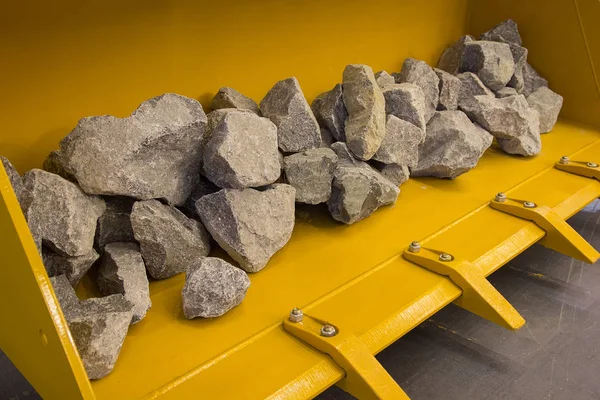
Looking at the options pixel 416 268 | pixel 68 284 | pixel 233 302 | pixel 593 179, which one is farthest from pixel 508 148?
pixel 68 284

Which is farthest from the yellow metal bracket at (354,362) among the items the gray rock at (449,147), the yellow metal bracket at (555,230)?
the gray rock at (449,147)

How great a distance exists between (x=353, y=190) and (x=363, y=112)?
0.21 metres

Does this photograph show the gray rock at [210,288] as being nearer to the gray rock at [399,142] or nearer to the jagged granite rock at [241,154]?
the jagged granite rock at [241,154]

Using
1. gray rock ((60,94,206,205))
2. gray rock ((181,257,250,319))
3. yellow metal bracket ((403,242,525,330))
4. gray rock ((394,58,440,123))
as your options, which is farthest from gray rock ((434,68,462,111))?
gray rock ((181,257,250,319))

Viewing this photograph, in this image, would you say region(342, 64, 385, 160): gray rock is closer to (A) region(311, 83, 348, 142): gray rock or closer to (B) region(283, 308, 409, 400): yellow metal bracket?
(A) region(311, 83, 348, 142): gray rock

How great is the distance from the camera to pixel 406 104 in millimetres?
1698

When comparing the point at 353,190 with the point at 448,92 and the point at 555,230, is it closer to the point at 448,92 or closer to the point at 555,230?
the point at 555,230

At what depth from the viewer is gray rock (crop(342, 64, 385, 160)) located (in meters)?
1.55

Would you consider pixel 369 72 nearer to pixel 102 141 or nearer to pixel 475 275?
pixel 475 275

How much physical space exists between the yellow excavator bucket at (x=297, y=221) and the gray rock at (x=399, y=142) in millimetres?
107

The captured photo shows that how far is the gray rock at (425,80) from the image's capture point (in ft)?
6.18

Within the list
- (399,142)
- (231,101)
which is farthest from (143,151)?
(399,142)

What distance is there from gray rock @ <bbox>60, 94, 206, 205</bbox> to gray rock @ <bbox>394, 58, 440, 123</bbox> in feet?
2.45

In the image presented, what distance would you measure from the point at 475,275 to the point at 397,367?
269 mm
